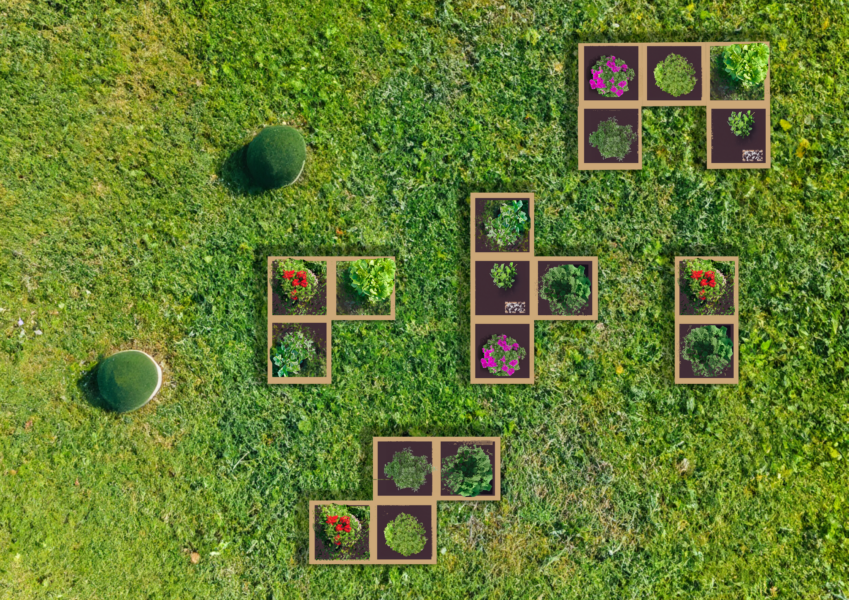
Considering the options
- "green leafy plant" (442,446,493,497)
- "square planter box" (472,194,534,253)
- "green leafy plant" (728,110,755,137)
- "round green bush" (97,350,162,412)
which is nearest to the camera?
"round green bush" (97,350,162,412)

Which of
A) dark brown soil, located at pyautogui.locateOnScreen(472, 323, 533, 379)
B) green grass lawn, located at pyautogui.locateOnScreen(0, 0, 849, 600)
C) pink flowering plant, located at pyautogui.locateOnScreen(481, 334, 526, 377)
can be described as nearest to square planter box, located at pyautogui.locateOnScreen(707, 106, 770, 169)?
green grass lawn, located at pyautogui.locateOnScreen(0, 0, 849, 600)

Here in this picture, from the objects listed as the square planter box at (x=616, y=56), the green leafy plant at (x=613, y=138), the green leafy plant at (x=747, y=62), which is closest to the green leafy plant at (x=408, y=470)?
the green leafy plant at (x=613, y=138)

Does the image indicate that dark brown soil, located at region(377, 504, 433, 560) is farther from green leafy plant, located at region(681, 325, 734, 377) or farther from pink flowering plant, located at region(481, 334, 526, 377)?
green leafy plant, located at region(681, 325, 734, 377)

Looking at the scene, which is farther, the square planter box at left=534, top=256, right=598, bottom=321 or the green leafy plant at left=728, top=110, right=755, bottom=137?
the green leafy plant at left=728, top=110, right=755, bottom=137

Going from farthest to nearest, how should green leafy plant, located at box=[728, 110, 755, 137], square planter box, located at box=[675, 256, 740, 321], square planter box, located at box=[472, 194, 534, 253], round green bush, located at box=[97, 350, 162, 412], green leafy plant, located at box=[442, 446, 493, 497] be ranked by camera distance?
1. green leafy plant, located at box=[728, 110, 755, 137]
2. square planter box, located at box=[675, 256, 740, 321]
3. square planter box, located at box=[472, 194, 534, 253]
4. green leafy plant, located at box=[442, 446, 493, 497]
5. round green bush, located at box=[97, 350, 162, 412]

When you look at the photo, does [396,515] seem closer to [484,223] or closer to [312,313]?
[312,313]

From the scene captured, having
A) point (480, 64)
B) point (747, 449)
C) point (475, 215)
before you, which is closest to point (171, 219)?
point (475, 215)

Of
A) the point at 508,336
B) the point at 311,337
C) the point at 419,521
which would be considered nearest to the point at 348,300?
the point at 311,337
